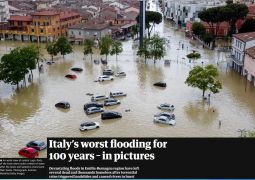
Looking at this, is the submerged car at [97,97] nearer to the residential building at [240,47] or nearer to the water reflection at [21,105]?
the water reflection at [21,105]

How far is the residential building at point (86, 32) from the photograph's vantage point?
42562 mm

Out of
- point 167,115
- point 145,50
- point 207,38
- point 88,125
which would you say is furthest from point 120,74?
point 207,38

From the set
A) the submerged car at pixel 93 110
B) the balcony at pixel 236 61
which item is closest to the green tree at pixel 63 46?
the submerged car at pixel 93 110

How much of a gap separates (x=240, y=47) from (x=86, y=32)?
18.7 m

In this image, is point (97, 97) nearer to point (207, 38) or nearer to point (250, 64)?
point (250, 64)

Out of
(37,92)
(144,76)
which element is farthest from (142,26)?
(37,92)

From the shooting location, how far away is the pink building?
89.8ft

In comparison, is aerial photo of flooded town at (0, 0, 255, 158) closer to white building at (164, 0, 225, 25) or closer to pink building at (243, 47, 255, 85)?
pink building at (243, 47, 255, 85)

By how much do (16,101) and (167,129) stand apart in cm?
1038

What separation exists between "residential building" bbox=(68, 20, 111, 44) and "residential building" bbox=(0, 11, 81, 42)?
7.63 ft

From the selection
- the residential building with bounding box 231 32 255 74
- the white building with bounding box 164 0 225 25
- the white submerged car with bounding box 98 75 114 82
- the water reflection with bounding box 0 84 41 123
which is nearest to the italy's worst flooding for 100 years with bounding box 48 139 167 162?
the water reflection with bounding box 0 84 41 123

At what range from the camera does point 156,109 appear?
2222 centimetres

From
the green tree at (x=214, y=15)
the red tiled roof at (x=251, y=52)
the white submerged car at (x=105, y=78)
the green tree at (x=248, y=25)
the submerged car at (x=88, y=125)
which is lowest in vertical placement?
the submerged car at (x=88, y=125)

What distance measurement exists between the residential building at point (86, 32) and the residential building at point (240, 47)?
1626 cm
